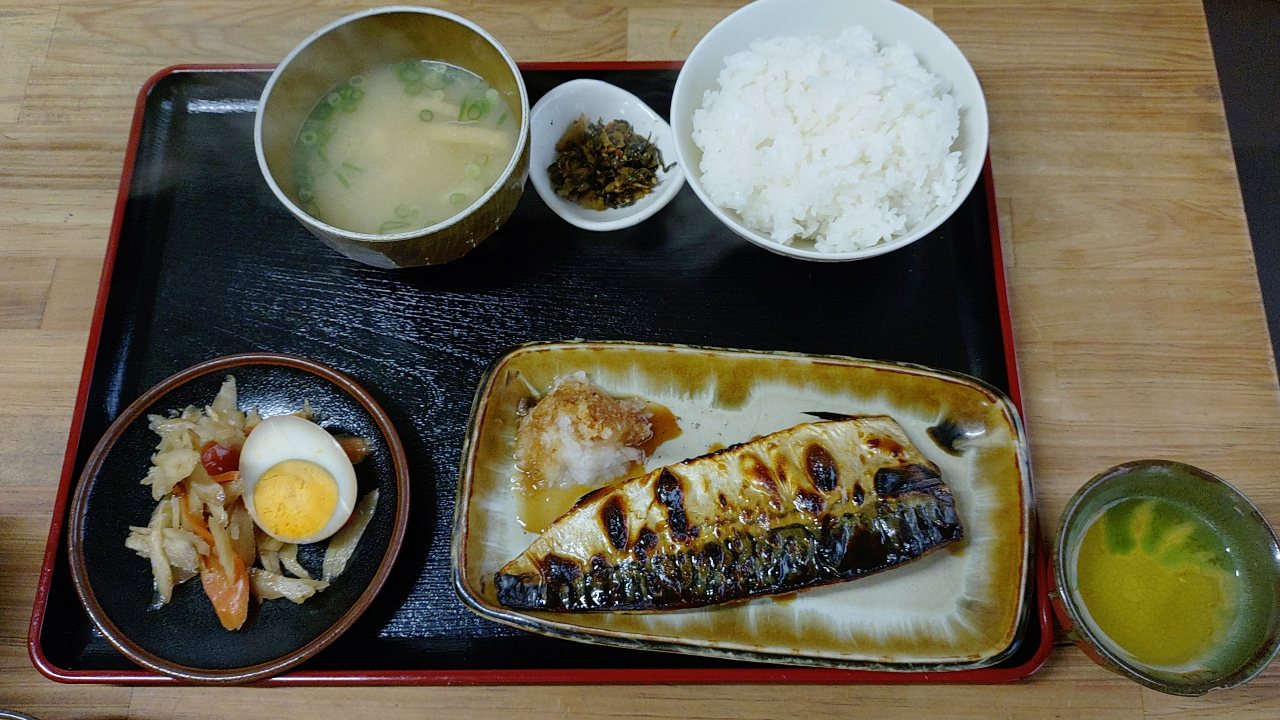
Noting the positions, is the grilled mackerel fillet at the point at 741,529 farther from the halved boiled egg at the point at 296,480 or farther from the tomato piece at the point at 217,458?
the tomato piece at the point at 217,458

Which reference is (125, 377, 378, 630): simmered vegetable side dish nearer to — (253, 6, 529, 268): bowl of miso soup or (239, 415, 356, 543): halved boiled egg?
(239, 415, 356, 543): halved boiled egg

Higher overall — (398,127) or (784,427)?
(398,127)

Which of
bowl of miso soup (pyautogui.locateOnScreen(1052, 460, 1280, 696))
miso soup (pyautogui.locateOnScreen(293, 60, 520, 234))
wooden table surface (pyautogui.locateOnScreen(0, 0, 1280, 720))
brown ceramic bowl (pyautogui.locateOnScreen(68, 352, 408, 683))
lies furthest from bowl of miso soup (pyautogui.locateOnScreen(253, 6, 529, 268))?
bowl of miso soup (pyautogui.locateOnScreen(1052, 460, 1280, 696))

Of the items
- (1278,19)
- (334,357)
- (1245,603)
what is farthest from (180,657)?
(1278,19)

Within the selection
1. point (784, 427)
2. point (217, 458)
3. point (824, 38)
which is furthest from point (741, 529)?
point (824, 38)

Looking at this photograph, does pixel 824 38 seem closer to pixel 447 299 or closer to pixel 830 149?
pixel 830 149

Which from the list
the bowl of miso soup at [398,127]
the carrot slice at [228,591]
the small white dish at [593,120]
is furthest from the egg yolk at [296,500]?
the small white dish at [593,120]

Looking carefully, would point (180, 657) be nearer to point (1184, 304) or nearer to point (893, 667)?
point (893, 667)
